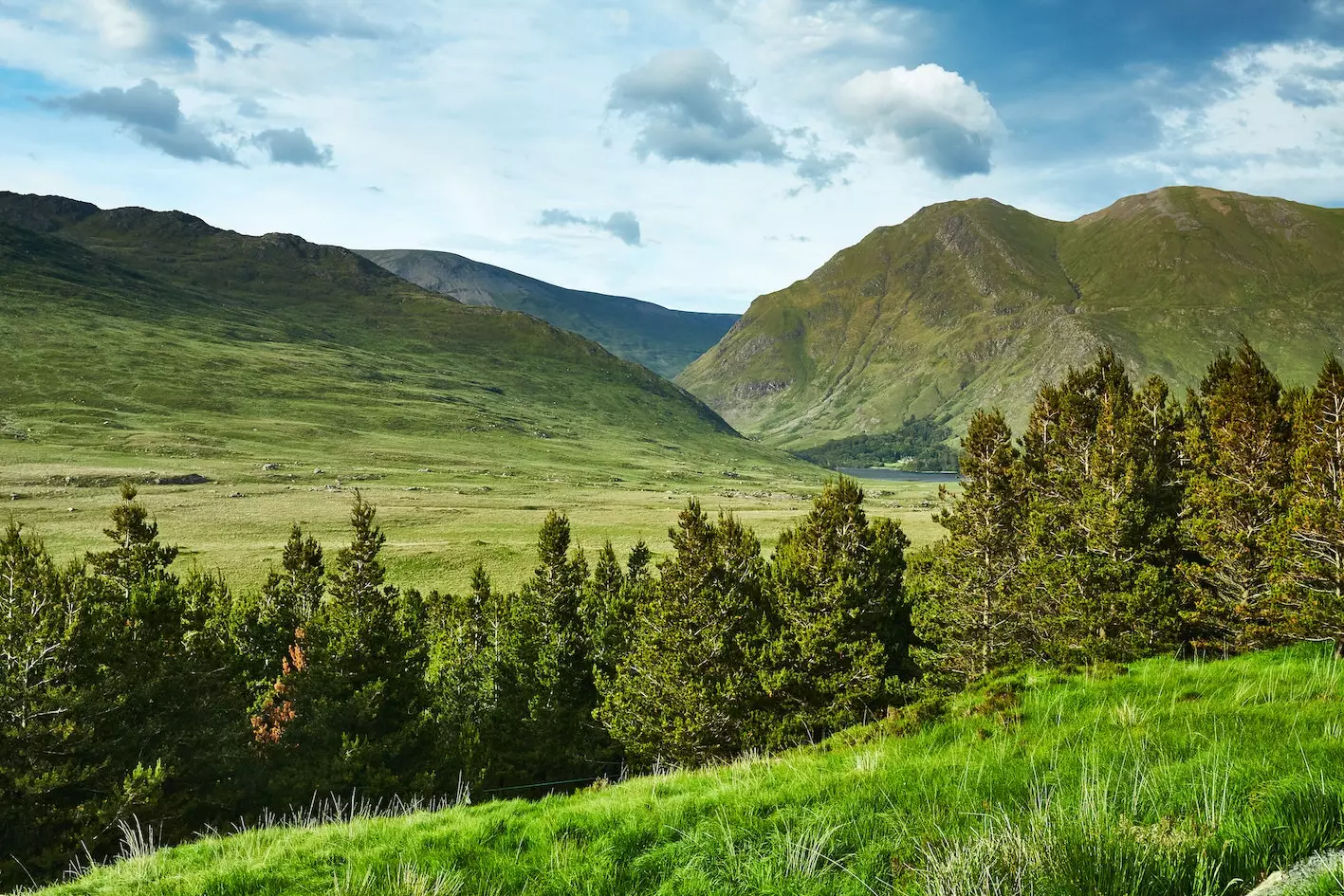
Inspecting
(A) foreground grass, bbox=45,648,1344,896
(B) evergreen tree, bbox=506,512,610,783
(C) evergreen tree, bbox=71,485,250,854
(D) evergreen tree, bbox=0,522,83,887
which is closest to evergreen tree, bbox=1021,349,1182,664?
(A) foreground grass, bbox=45,648,1344,896

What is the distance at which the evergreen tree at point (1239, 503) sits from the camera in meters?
30.6

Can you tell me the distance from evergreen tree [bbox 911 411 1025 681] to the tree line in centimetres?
17

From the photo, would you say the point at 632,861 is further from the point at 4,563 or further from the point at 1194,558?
the point at 1194,558

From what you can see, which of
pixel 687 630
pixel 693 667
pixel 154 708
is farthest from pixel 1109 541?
pixel 154 708

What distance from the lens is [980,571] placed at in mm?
40562

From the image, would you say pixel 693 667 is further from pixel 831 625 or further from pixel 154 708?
pixel 154 708

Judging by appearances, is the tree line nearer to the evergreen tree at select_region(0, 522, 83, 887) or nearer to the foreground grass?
the evergreen tree at select_region(0, 522, 83, 887)

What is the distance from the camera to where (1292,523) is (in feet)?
92.4

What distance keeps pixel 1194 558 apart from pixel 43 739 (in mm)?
55787

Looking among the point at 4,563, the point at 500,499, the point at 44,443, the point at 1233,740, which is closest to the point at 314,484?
the point at 500,499

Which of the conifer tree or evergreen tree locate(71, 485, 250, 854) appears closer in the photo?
evergreen tree locate(71, 485, 250, 854)

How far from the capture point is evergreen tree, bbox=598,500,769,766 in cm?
3775

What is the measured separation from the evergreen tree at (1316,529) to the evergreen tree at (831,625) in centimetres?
1739

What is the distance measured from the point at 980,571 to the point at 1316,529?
52.5ft
